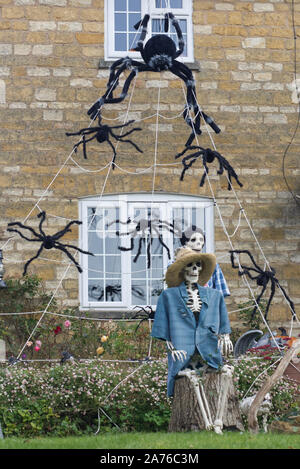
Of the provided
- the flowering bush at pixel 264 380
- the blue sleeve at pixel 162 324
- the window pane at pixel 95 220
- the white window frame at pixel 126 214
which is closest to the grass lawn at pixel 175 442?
the blue sleeve at pixel 162 324

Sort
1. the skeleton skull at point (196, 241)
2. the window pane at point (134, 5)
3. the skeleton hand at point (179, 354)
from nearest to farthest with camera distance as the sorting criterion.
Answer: the skeleton hand at point (179, 354) < the skeleton skull at point (196, 241) < the window pane at point (134, 5)

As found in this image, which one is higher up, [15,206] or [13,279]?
[15,206]

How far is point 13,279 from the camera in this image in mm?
10289

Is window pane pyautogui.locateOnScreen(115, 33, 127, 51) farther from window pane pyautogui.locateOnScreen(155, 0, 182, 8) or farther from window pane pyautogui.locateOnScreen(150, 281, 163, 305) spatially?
window pane pyautogui.locateOnScreen(150, 281, 163, 305)

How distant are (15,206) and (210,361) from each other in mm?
4657

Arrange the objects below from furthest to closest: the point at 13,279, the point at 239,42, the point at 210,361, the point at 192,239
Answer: the point at 239,42 < the point at 13,279 < the point at 192,239 < the point at 210,361

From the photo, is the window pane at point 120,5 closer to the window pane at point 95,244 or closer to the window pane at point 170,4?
the window pane at point 170,4

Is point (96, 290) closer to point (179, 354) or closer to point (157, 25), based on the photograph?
point (157, 25)

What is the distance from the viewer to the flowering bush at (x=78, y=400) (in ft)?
24.8

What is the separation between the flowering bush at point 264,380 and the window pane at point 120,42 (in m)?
4.83

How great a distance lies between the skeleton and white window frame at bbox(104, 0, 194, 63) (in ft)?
16.2
